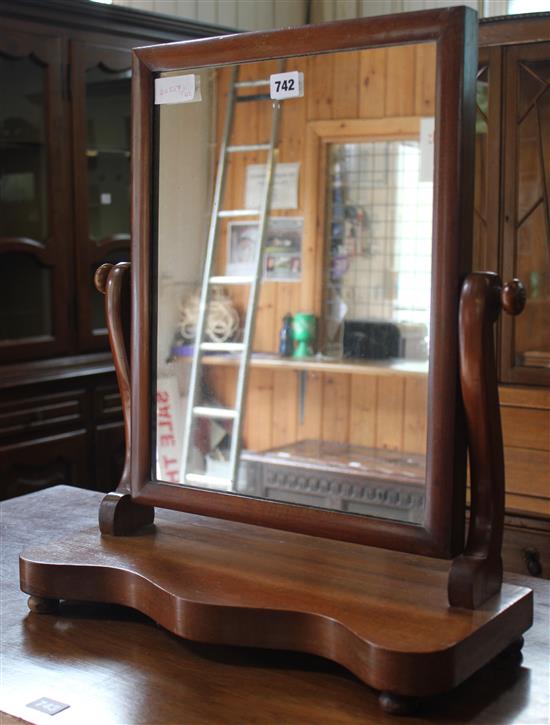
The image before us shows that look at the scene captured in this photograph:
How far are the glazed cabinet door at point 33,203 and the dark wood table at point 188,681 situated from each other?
2.32 metres

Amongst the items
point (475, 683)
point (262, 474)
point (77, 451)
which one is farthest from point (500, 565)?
point (77, 451)

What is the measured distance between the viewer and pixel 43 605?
1.05 m

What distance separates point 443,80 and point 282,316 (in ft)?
10.6

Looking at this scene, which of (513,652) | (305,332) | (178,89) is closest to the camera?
(513,652)

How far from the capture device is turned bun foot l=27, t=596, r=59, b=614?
3.45ft

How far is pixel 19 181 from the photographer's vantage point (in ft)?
10.8

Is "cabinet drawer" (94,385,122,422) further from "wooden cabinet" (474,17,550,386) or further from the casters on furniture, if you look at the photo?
the casters on furniture

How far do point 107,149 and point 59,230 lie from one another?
1.35 ft

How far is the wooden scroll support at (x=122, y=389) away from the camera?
1.12 m

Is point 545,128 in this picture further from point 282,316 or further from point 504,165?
point 282,316

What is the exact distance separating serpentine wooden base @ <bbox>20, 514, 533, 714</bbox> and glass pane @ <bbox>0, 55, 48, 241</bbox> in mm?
2347

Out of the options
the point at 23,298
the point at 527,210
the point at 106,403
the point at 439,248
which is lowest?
the point at 106,403

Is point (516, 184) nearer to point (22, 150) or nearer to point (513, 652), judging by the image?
point (22, 150)

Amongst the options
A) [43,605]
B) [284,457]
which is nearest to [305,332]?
[284,457]
